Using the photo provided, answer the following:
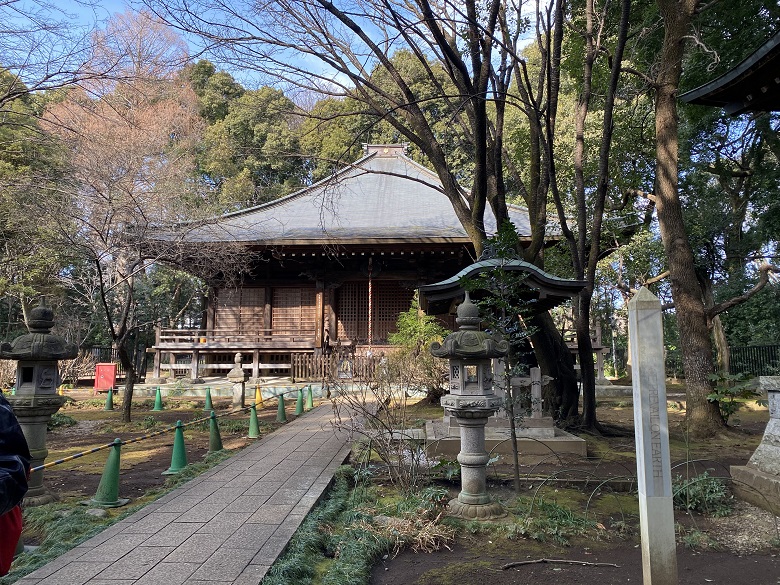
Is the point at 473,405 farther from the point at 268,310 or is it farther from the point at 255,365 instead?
the point at 268,310

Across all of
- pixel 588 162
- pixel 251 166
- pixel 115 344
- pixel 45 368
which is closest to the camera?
pixel 45 368

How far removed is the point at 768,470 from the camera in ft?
16.6

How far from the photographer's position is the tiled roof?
16094mm

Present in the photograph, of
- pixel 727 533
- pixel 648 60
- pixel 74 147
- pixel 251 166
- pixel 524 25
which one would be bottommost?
pixel 727 533

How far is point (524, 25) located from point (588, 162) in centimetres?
850

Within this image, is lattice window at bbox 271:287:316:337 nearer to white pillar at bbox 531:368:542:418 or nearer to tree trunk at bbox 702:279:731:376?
white pillar at bbox 531:368:542:418

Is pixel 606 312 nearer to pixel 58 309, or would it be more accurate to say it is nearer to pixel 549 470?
pixel 549 470

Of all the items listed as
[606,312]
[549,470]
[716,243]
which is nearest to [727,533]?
[549,470]

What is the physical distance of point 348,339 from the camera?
17953 millimetres

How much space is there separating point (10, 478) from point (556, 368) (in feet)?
29.2

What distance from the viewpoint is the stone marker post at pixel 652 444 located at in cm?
287

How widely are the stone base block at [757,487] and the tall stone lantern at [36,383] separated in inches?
279

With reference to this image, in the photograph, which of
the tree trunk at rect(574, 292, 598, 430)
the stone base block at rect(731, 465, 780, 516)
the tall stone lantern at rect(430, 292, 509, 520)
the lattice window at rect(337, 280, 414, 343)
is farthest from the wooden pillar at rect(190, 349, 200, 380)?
the stone base block at rect(731, 465, 780, 516)

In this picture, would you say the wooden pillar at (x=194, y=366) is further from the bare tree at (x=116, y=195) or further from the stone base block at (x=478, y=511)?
the stone base block at (x=478, y=511)
